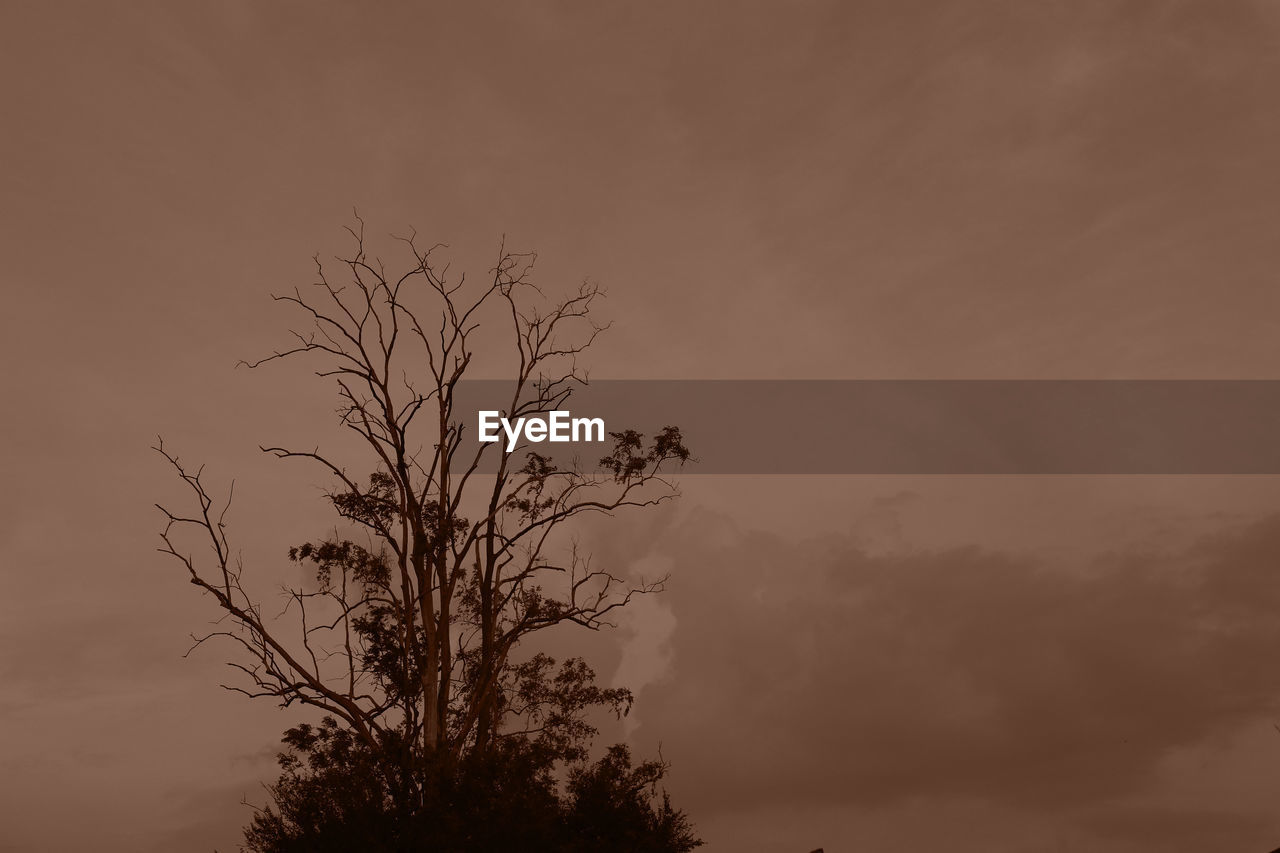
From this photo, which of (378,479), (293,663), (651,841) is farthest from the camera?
(378,479)

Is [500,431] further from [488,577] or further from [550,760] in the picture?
[550,760]

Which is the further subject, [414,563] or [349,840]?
[414,563]

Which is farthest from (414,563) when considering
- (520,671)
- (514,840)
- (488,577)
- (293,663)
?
(514,840)

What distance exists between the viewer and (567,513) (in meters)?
30.8

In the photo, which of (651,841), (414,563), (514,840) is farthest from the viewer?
(414,563)

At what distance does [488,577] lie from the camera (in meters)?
29.7

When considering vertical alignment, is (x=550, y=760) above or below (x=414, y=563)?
below

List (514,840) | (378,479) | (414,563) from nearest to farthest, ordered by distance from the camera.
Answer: (514,840) < (414,563) < (378,479)

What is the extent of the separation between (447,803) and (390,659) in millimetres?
8935

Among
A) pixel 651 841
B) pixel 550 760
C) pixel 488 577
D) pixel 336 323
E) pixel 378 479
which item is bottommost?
pixel 651 841

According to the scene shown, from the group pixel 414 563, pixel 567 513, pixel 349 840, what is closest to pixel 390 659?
pixel 414 563

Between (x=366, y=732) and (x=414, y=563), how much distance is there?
4.29 metres

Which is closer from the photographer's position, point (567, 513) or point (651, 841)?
point (651, 841)

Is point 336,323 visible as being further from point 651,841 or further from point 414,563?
point 651,841
